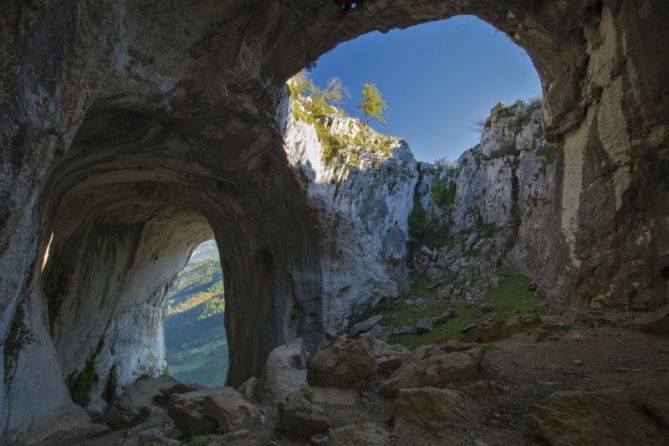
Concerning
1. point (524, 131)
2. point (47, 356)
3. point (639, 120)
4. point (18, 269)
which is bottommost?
point (47, 356)

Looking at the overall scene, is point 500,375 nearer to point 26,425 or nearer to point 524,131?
point 26,425

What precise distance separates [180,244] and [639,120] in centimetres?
2248

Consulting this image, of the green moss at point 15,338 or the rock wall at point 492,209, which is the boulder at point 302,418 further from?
the rock wall at point 492,209

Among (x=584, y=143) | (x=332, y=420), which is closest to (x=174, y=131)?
(x=332, y=420)

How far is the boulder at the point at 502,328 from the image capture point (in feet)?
30.8

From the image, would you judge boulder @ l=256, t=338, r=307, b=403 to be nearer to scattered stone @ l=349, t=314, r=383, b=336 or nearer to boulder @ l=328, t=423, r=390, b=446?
boulder @ l=328, t=423, r=390, b=446

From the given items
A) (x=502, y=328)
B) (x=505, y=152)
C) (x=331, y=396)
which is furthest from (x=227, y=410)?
(x=505, y=152)

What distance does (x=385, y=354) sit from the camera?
345 inches

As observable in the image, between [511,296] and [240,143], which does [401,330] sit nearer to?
[511,296]

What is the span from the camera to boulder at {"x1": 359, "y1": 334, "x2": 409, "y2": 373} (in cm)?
786

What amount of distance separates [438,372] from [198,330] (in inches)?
3816

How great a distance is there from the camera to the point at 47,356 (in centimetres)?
1109

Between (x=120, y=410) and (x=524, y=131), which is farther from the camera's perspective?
(x=524, y=131)

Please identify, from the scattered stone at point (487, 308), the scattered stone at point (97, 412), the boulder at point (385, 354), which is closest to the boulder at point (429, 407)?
the boulder at point (385, 354)
